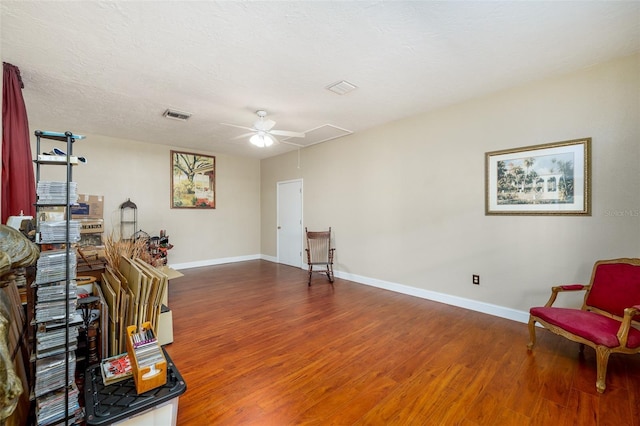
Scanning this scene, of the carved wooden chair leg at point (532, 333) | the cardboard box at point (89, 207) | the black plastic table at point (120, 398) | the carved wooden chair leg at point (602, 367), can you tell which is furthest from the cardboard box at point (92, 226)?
the carved wooden chair leg at point (602, 367)

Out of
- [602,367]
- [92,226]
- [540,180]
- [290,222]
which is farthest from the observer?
[290,222]

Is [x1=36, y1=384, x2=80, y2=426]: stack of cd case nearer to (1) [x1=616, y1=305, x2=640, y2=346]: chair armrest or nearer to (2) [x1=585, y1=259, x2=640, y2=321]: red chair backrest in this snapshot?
(1) [x1=616, y1=305, x2=640, y2=346]: chair armrest

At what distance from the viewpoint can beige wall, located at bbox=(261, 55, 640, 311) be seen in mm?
2596

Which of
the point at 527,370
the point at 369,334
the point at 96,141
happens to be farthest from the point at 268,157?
the point at 527,370

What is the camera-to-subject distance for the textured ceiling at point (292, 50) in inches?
76.2

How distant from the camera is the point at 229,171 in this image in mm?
6676

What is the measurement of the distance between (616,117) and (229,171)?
6.48 m

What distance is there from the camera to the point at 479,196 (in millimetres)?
3432

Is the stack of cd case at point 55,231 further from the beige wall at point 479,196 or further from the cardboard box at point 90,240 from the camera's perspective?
the cardboard box at point 90,240

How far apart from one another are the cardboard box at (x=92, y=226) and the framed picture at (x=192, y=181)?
1.29m

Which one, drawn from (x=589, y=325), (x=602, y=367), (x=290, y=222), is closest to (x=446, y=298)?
(x=589, y=325)

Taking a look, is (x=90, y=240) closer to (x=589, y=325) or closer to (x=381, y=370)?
(x=381, y=370)

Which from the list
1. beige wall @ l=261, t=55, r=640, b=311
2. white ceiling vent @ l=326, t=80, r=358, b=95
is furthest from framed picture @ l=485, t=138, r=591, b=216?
white ceiling vent @ l=326, t=80, r=358, b=95

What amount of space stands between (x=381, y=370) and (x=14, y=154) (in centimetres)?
372
